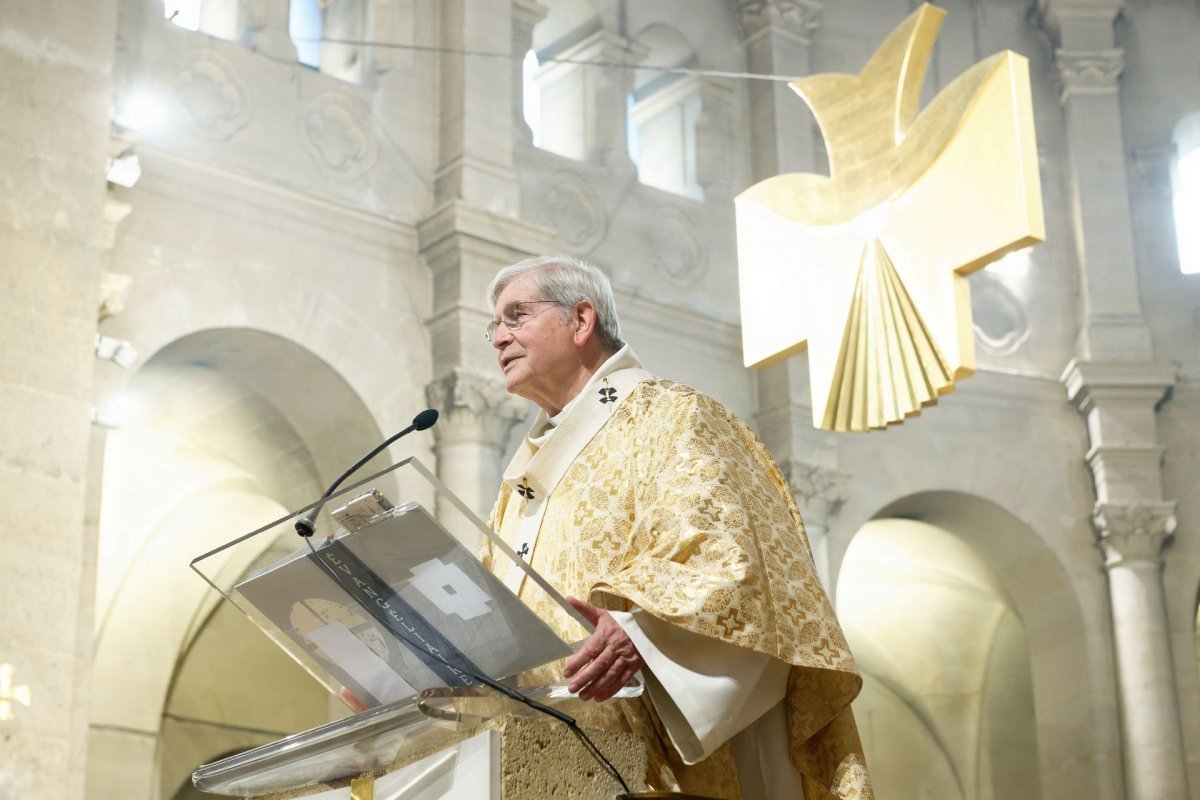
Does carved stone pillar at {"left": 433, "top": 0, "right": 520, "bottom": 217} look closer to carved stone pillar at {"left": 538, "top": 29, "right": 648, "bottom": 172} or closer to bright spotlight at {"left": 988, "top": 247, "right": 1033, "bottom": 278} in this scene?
carved stone pillar at {"left": 538, "top": 29, "right": 648, "bottom": 172}

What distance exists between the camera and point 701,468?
3146 mm

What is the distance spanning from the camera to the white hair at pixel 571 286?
364cm

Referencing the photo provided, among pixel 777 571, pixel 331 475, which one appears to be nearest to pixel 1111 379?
pixel 331 475

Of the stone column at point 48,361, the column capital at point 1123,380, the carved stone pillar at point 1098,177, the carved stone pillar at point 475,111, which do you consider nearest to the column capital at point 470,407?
the carved stone pillar at point 475,111

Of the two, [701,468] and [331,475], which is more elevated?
[331,475]

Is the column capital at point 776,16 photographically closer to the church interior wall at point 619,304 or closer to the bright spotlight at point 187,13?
the church interior wall at point 619,304

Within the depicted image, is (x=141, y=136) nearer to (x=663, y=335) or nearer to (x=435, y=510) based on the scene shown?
(x=435, y=510)

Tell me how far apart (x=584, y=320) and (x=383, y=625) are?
3.36ft

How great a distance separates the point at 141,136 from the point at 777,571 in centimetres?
641

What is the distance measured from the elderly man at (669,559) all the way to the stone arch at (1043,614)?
9.08 m

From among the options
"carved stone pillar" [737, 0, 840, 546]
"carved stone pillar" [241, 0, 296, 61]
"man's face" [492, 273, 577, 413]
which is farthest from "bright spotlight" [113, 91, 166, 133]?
"man's face" [492, 273, 577, 413]

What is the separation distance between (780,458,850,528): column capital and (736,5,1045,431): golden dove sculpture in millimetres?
2475

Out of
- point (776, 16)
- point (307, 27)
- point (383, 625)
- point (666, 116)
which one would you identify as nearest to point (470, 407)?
point (307, 27)

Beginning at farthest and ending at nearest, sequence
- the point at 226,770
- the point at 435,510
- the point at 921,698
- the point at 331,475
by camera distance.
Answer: the point at 921,698 < the point at 331,475 < the point at 435,510 < the point at 226,770
